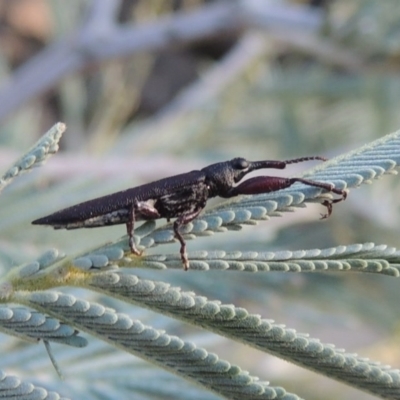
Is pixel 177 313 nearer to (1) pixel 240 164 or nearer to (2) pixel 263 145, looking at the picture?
(1) pixel 240 164

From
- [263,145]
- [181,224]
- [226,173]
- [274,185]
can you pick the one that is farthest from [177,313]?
[263,145]

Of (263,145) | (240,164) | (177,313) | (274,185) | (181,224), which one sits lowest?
(177,313)

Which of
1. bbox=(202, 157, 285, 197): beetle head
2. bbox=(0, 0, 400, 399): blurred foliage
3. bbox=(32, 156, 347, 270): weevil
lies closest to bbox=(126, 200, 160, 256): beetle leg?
bbox=(32, 156, 347, 270): weevil

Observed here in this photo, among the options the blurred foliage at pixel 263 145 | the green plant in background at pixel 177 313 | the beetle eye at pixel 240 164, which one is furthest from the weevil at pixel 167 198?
the blurred foliage at pixel 263 145

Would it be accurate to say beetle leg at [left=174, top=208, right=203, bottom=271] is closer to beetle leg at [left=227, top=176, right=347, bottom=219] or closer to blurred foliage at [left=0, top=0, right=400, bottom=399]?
beetle leg at [left=227, top=176, right=347, bottom=219]

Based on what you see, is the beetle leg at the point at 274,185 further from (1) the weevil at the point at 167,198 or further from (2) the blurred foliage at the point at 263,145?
(2) the blurred foliage at the point at 263,145

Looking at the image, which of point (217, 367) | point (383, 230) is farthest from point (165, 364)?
point (383, 230)
